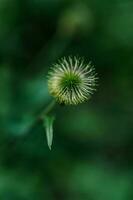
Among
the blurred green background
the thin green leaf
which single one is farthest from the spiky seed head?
the blurred green background

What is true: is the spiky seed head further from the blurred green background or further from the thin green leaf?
the blurred green background

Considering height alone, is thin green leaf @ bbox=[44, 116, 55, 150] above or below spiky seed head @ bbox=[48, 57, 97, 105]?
below

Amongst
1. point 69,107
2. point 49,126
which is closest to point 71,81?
point 49,126

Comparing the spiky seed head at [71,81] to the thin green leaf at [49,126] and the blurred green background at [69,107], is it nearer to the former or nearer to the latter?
the thin green leaf at [49,126]

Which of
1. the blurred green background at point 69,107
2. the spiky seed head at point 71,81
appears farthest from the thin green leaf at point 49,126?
the blurred green background at point 69,107

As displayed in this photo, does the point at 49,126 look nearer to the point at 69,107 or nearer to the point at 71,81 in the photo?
the point at 71,81

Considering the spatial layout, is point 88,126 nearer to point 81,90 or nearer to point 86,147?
point 86,147
